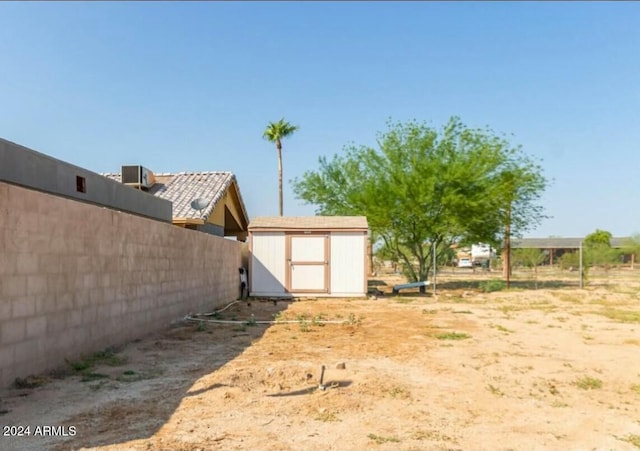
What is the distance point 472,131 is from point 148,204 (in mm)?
14990

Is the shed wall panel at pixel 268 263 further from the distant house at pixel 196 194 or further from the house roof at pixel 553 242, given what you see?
the house roof at pixel 553 242

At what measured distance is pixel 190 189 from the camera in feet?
58.9

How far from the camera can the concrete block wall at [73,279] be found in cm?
468

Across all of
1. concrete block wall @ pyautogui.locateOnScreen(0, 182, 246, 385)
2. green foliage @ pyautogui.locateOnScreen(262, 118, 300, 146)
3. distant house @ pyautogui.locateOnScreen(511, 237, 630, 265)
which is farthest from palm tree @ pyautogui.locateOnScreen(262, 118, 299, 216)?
distant house @ pyautogui.locateOnScreen(511, 237, 630, 265)

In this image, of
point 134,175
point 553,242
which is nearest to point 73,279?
point 134,175

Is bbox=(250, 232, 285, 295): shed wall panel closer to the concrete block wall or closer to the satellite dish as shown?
the satellite dish

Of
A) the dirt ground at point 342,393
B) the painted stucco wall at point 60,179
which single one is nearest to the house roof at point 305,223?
the painted stucco wall at point 60,179

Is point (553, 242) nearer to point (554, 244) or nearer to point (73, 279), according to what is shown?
point (554, 244)

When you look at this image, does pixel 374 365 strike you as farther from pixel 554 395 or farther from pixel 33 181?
pixel 33 181

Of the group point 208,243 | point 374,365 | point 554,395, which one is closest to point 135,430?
point 374,365

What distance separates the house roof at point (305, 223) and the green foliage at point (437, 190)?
11.5 feet

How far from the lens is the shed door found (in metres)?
16.7

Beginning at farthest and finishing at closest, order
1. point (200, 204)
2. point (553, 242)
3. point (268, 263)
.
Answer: point (553, 242) → point (268, 263) → point (200, 204)

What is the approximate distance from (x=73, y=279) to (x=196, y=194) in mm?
11845
